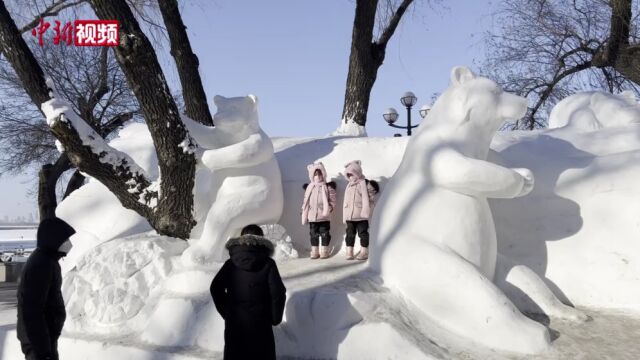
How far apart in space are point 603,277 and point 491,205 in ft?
3.49

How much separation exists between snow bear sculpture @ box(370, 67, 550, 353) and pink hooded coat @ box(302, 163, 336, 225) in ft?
2.82

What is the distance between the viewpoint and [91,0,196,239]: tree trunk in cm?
477

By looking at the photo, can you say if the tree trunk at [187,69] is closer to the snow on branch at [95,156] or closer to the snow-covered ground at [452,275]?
the snow on branch at [95,156]

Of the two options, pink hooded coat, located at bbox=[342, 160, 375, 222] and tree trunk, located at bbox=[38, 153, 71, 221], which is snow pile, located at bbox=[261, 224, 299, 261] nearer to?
pink hooded coat, located at bbox=[342, 160, 375, 222]

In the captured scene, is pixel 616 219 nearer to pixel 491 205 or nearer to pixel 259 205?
pixel 491 205

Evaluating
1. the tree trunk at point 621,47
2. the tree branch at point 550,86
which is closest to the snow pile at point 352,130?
the tree trunk at point 621,47

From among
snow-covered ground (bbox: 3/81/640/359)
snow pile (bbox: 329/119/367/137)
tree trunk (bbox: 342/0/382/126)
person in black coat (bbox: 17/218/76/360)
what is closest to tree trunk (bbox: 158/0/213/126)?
snow pile (bbox: 329/119/367/137)

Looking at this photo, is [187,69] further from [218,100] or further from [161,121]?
[161,121]

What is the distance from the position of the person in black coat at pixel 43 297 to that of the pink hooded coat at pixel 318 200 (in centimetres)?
241

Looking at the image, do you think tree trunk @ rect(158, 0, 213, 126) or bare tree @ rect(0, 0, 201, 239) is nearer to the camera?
bare tree @ rect(0, 0, 201, 239)

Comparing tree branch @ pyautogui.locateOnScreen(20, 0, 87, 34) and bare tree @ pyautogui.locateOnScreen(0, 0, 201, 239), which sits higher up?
tree branch @ pyautogui.locateOnScreen(20, 0, 87, 34)

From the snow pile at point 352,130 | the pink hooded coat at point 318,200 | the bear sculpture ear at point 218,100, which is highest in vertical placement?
the bear sculpture ear at point 218,100

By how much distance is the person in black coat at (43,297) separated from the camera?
3.18 metres

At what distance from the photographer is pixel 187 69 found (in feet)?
25.6
